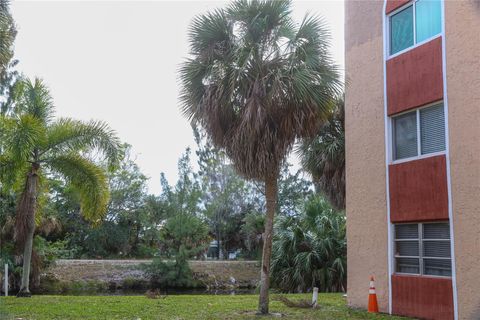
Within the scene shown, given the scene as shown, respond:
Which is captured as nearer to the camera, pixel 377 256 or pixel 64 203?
pixel 377 256

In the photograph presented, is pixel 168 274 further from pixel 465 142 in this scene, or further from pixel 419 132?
pixel 465 142

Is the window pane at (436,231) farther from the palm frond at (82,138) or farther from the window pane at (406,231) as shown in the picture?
the palm frond at (82,138)

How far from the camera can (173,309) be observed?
13.4 meters

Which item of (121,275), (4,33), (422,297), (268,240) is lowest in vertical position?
(121,275)

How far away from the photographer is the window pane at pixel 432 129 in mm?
11734

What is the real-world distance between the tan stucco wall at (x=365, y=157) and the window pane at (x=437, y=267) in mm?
1119

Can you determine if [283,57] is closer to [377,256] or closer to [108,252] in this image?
[377,256]

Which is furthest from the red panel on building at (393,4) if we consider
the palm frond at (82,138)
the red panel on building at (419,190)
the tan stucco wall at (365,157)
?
the palm frond at (82,138)

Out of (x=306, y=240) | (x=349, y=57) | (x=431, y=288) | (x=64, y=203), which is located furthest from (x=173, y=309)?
(x=64, y=203)

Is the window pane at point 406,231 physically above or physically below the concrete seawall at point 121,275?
above

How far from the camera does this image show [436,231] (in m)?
11.8

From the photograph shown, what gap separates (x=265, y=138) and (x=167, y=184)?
32.2 m

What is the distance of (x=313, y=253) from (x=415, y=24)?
11980 millimetres

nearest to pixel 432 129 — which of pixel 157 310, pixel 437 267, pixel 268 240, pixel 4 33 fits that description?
pixel 437 267
